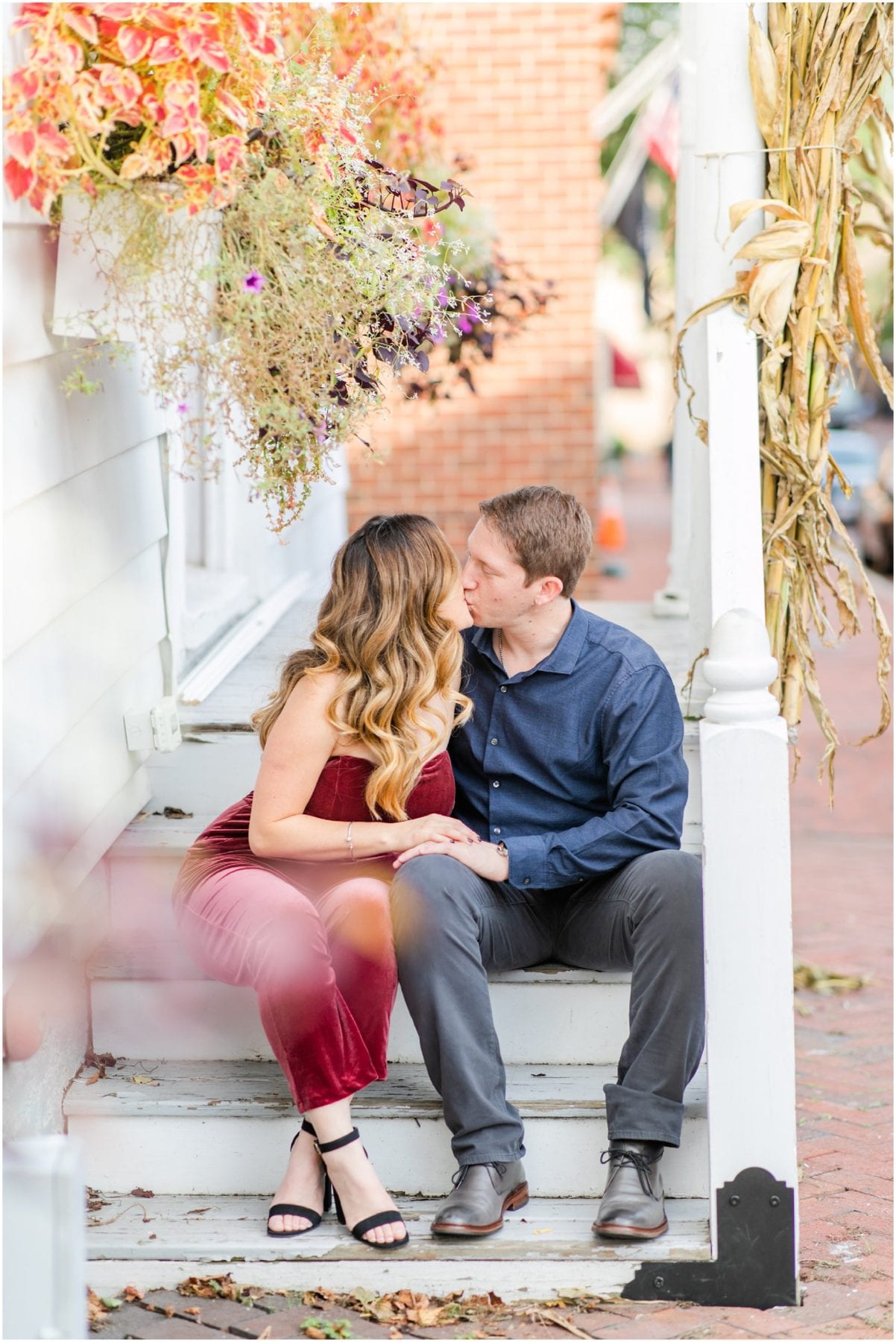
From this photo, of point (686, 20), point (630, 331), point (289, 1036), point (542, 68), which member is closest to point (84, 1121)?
point (289, 1036)

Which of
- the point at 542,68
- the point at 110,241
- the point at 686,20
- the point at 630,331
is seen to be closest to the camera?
the point at 110,241

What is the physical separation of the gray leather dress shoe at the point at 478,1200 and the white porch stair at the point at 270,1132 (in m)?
0.04

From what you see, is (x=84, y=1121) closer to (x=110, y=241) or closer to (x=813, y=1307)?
(x=813, y=1307)

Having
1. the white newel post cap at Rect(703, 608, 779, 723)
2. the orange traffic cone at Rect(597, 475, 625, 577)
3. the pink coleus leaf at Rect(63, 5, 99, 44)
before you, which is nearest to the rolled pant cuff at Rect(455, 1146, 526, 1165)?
the white newel post cap at Rect(703, 608, 779, 723)

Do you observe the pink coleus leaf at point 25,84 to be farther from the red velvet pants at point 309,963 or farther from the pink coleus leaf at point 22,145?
the red velvet pants at point 309,963

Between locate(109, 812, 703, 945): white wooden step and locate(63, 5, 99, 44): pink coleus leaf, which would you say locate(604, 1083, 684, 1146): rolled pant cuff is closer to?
locate(109, 812, 703, 945): white wooden step

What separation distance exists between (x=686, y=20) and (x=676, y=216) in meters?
0.83

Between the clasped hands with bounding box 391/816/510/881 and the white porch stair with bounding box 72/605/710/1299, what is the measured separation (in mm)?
332

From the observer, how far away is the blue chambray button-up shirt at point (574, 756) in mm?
2916

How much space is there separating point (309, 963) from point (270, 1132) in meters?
0.49

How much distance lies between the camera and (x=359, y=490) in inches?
319

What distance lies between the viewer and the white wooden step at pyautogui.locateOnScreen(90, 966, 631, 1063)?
10.2ft

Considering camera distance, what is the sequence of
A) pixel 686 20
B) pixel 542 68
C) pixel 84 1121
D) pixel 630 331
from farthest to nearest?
pixel 630 331
pixel 542 68
pixel 686 20
pixel 84 1121

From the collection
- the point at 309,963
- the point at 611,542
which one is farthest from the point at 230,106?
the point at 611,542
